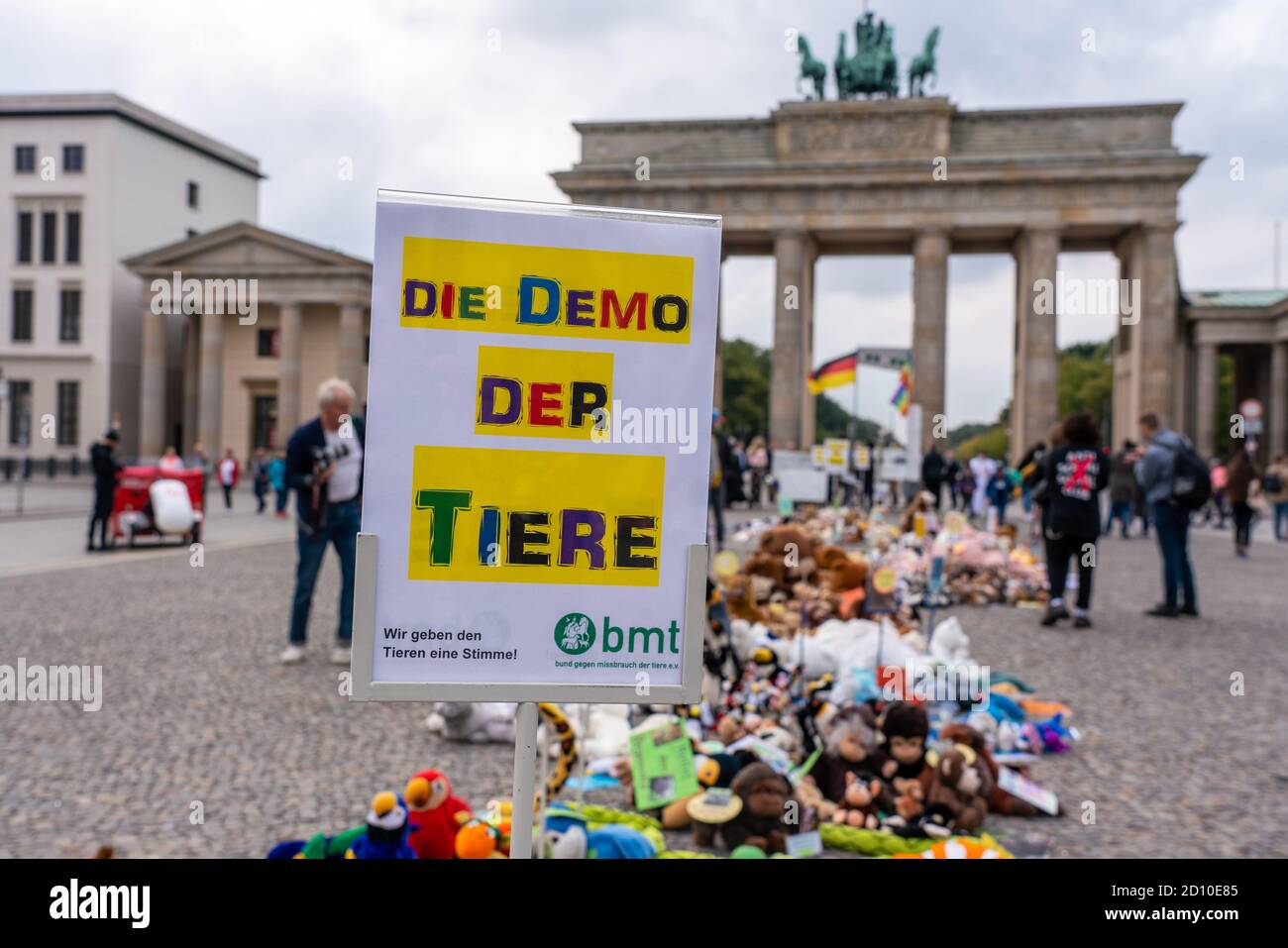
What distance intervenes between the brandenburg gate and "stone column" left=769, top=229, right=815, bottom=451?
0.07 meters

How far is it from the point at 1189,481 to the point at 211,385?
48296 mm

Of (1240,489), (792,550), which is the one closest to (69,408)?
(1240,489)

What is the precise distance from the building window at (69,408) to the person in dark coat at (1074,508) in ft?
174

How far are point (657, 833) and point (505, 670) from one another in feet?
6.82

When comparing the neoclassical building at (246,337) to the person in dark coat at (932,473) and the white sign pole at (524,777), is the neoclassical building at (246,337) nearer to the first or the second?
the person in dark coat at (932,473)

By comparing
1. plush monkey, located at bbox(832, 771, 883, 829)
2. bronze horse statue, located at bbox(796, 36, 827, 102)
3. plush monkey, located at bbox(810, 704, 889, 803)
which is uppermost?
bronze horse statue, located at bbox(796, 36, 827, 102)

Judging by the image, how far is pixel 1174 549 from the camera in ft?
34.2

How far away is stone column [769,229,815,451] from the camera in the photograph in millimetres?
45156

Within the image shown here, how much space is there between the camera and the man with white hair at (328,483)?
702 cm

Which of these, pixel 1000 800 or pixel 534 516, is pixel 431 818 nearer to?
pixel 534 516

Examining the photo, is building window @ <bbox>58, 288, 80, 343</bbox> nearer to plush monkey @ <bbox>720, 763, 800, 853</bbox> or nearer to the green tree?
the green tree

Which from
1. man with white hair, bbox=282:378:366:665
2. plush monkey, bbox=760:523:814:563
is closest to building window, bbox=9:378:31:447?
plush monkey, bbox=760:523:814:563
